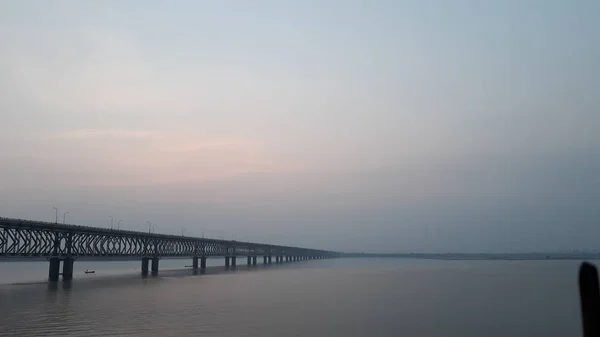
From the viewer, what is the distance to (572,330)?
1751 inches

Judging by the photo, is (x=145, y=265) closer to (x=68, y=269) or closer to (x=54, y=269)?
(x=68, y=269)

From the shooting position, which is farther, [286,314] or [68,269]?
[68,269]

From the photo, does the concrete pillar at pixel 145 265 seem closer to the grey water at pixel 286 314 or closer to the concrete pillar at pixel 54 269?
the concrete pillar at pixel 54 269

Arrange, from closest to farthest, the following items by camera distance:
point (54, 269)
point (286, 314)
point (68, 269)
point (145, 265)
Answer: point (286, 314) → point (54, 269) → point (68, 269) → point (145, 265)

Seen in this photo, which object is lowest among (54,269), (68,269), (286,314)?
(286,314)

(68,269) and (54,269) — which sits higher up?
(54,269)

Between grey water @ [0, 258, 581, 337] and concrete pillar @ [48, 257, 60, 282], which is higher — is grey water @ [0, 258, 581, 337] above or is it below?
below

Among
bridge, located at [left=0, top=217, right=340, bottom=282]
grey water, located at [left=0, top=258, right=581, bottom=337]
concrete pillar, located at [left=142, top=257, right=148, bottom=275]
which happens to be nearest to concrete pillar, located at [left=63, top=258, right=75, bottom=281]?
bridge, located at [left=0, top=217, right=340, bottom=282]

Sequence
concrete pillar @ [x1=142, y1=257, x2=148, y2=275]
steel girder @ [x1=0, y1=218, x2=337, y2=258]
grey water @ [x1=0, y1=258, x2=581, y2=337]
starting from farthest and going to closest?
concrete pillar @ [x1=142, y1=257, x2=148, y2=275]
steel girder @ [x1=0, y1=218, x2=337, y2=258]
grey water @ [x1=0, y1=258, x2=581, y2=337]

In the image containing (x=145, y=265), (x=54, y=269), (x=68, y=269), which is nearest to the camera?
(x=54, y=269)

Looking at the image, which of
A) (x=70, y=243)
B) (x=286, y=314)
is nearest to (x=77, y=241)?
(x=70, y=243)

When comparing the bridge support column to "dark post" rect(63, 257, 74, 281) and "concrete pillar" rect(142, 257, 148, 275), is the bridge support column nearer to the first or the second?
"concrete pillar" rect(142, 257, 148, 275)

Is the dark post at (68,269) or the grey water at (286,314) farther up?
the dark post at (68,269)

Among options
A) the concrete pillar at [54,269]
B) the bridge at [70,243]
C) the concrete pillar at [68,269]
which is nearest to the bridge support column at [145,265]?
the bridge at [70,243]
